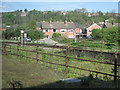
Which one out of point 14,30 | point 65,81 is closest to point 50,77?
point 65,81

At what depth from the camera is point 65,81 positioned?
154 inches

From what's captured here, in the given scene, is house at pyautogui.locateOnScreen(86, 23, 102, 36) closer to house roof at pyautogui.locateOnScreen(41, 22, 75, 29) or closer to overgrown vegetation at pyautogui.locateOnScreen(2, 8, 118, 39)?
overgrown vegetation at pyautogui.locateOnScreen(2, 8, 118, 39)

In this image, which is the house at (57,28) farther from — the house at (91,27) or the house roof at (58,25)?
the house at (91,27)

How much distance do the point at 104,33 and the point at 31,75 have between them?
48.6ft

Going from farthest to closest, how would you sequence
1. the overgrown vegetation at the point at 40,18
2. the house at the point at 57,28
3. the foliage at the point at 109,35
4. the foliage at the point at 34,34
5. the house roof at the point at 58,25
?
1. the house roof at the point at 58,25
2. the house at the point at 57,28
3. the foliage at the point at 34,34
4. the overgrown vegetation at the point at 40,18
5. the foliage at the point at 109,35

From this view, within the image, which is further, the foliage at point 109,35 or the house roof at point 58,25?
the house roof at point 58,25

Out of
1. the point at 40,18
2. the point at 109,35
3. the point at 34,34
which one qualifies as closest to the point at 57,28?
the point at 40,18

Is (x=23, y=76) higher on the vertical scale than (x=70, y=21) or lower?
lower

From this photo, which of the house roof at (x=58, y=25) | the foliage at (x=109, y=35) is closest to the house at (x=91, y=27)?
the house roof at (x=58, y=25)

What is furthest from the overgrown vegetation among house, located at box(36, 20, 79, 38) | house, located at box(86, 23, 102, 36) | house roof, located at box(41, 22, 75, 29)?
house, located at box(86, 23, 102, 36)

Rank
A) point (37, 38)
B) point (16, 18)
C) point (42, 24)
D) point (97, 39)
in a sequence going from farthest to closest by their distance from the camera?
point (42, 24) → point (37, 38) → point (97, 39) → point (16, 18)

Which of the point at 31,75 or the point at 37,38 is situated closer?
the point at 31,75

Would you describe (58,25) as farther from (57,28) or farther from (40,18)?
(40,18)

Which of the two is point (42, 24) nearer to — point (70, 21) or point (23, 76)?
point (70, 21)
